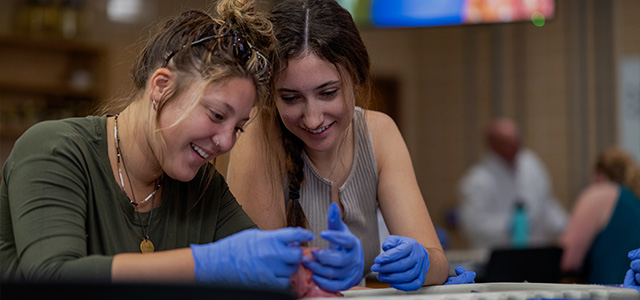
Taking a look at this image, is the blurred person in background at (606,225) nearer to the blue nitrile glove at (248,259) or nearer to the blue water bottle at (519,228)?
the blue water bottle at (519,228)

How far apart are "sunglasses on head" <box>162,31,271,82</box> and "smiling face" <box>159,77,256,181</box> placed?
0.16ft

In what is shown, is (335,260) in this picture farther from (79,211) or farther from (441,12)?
(441,12)

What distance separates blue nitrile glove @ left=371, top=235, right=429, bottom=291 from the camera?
1216mm

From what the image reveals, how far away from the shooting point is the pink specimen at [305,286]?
1.07 meters

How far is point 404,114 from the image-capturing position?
221 inches

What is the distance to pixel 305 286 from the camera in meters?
1.09

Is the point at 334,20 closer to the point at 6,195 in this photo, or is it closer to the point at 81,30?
the point at 6,195

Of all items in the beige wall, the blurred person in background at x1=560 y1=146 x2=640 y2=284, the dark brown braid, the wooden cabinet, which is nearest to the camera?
the dark brown braid

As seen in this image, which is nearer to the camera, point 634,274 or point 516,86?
point 634,274

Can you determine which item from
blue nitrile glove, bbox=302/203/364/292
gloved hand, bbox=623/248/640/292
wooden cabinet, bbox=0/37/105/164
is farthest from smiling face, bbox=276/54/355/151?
wooden cabinet, bbox=0/37/105/164

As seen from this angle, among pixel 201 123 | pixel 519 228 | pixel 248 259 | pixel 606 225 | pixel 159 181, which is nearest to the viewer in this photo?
pixel 248 259

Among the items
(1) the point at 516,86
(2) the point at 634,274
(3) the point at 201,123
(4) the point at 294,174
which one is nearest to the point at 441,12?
(1) the point at 516,86

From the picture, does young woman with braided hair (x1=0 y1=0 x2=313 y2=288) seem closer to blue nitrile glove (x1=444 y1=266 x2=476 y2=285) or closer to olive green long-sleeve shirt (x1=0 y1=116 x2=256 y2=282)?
olive green long-sleeve shirt (x1=0 y1=116 x2=256 y2=282)

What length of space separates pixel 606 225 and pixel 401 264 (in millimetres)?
2009
